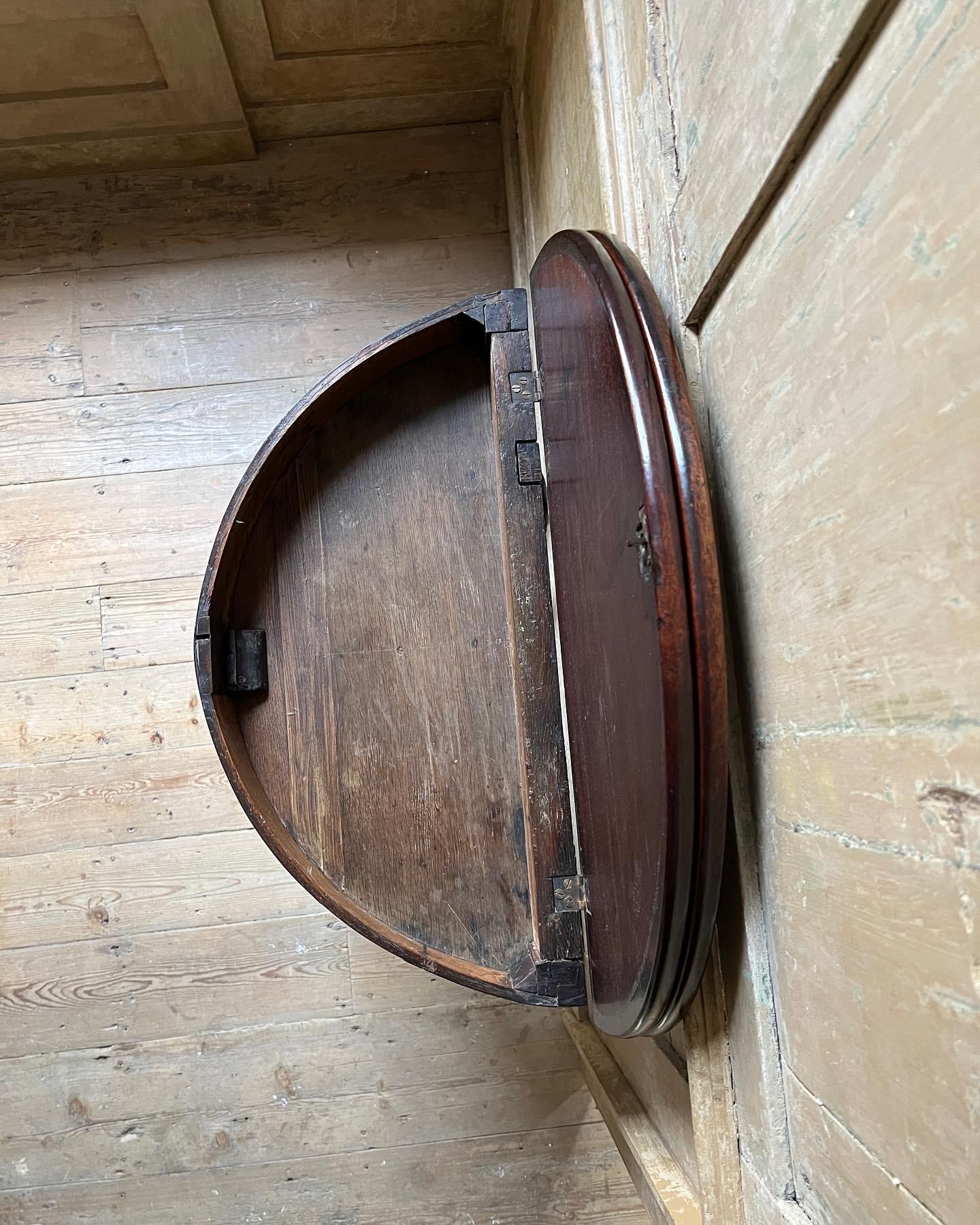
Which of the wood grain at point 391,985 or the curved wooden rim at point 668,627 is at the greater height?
the curved wooden rim at point 668,627

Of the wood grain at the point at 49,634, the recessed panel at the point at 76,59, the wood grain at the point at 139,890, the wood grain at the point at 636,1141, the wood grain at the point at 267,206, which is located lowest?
the wood grain at the point at 636,1141

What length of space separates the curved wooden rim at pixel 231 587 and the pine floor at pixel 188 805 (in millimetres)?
527

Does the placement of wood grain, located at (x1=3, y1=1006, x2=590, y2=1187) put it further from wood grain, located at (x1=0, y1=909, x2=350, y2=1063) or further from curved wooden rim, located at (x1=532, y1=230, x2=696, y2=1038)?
curved wooden rim, located at (x1=532, y1=230, x2=696, y2=1038)

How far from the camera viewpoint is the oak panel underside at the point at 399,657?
103 cm

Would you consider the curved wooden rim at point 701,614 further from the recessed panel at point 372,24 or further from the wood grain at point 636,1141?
the recessed panel at point 372,24

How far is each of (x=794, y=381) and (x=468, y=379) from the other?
0.63 meters

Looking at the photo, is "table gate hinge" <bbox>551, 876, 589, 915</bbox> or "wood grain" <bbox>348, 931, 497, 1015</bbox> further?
"wood grain" <bbox>348, 931, 497, 1015</bbox>

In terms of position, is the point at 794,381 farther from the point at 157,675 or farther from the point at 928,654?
the point at 157,675

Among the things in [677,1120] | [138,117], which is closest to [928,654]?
[677,1120]

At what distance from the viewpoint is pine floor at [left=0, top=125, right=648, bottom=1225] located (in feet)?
4.68

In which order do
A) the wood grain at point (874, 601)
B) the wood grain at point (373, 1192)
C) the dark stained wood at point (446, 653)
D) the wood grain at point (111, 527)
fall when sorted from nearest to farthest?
the wood grain at point (874, 601) < the dark stained wood at point (446, 653) < the wood grain at point (373, 1192) < the wood grain at point (111, 527)

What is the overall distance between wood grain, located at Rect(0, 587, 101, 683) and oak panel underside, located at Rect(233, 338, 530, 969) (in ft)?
1.98

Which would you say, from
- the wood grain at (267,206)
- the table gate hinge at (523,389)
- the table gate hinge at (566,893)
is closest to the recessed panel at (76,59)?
the wood grain at (267,206)

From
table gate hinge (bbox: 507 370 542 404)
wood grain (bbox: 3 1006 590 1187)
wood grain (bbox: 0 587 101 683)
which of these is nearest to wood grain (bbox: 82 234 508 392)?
wood grain (bbox: 0 587 101 683)
